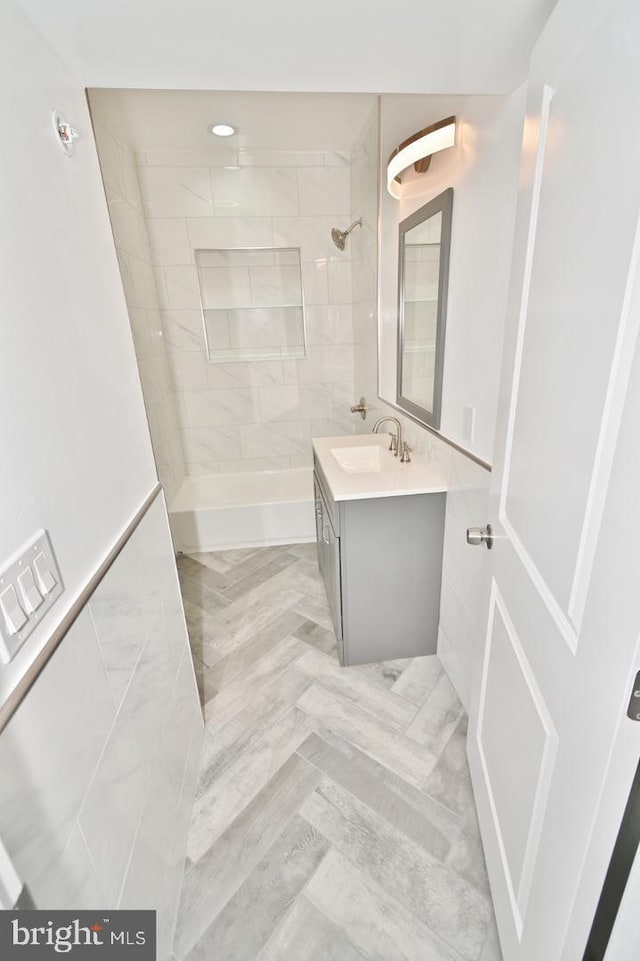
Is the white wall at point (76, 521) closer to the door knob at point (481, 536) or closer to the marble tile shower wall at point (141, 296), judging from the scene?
the door knob at point (481, 536)

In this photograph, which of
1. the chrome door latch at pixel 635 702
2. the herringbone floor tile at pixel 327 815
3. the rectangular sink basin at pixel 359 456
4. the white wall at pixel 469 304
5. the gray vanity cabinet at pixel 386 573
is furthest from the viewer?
the rectangular sink basin at pixel 359 456

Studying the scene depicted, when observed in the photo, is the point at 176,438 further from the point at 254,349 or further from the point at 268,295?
the point at 268,295

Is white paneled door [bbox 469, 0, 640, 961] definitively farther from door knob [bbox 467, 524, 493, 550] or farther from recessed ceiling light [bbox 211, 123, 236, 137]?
recessed ceiling light [bbox 211, 123, 236, 137]

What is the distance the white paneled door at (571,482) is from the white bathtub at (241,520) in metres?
2.13

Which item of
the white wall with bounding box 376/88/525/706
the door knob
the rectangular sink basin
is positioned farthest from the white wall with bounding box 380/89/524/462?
the rectangular sink basin

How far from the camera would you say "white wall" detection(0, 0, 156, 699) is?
62cm

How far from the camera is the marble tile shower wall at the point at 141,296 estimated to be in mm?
2346

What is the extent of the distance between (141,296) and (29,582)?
2648 mm

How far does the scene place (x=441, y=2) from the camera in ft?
2.36

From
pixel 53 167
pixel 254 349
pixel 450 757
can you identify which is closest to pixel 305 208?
pixel 254 349

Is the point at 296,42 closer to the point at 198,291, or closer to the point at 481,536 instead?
the point at 481,536

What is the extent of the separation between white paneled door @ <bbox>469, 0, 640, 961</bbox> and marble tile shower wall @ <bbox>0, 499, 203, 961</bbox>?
2.57ft

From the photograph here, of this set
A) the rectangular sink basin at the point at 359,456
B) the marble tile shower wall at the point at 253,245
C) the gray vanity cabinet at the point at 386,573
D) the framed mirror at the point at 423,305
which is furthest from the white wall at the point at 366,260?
the gray vanity cabinet at the point at 386,573

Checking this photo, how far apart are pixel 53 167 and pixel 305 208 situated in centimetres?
270
